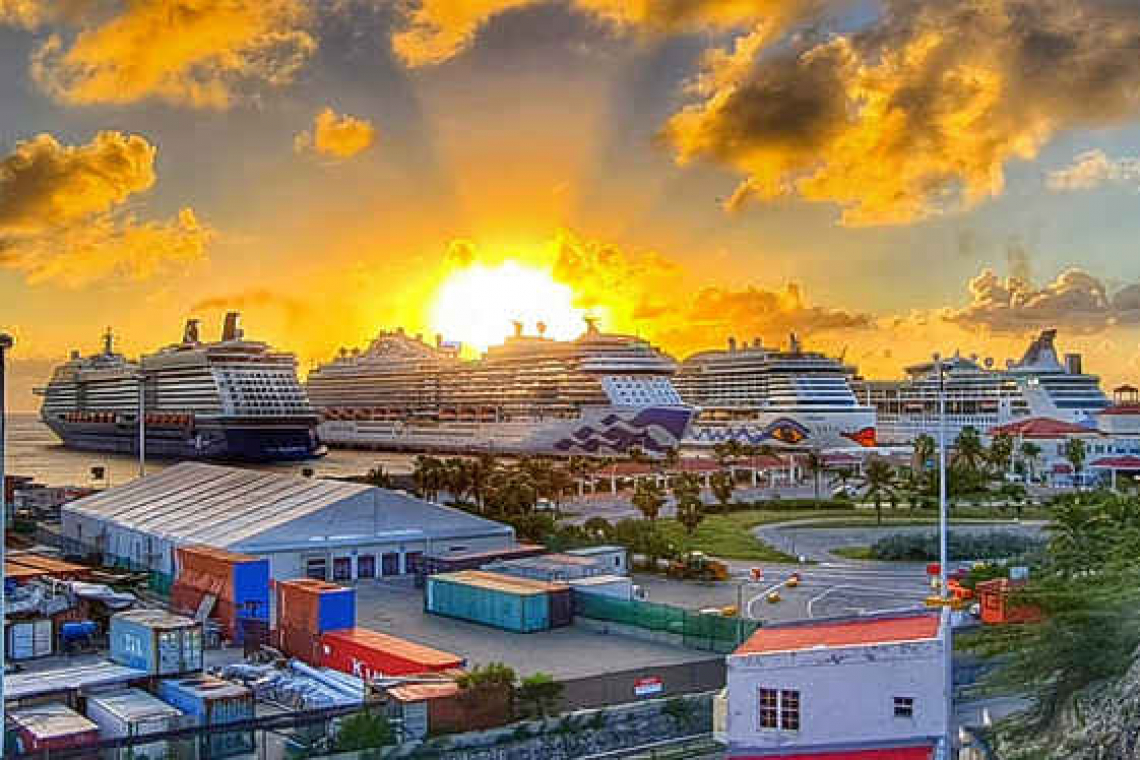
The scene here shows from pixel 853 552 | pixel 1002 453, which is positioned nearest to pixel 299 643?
pixel 853 552

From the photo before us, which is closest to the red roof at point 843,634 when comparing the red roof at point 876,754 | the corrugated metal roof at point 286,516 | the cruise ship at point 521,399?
the red roof at point 876,754

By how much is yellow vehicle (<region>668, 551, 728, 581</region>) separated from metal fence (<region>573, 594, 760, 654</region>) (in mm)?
6875

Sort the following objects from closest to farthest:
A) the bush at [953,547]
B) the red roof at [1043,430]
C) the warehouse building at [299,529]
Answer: the warehouse building at [299,529] < the bush at [953,547] < the red roof at [1043,430]

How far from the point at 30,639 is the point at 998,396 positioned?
7675cm

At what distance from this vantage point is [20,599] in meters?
23.0

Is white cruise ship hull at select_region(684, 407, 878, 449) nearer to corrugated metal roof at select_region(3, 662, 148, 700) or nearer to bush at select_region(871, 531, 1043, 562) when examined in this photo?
bush at select_region(871, 531, 1043, 562)

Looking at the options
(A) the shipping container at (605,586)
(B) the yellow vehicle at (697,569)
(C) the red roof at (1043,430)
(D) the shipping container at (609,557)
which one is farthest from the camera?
(C) the red roof at (1043,430)

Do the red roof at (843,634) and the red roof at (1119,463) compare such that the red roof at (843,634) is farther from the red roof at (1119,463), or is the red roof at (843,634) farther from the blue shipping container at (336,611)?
the red roof at (1119,463)

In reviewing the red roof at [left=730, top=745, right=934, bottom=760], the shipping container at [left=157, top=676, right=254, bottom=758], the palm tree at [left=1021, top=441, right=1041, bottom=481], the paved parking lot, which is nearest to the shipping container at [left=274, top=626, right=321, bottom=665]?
the paved parking lot

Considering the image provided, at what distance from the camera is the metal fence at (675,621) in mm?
20344

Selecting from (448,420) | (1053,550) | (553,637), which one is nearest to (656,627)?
(553,637)

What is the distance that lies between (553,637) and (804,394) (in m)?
67.5

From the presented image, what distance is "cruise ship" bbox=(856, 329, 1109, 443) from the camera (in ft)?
268

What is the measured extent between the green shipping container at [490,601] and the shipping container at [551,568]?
943mm
